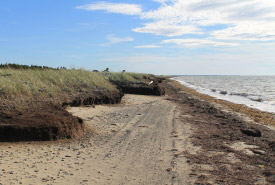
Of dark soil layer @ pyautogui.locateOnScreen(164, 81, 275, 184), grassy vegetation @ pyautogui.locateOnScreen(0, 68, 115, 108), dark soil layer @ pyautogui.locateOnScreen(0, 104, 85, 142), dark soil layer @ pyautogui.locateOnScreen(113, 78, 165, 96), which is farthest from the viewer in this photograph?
dark soil layer @ pyautogui.locateOnScreen(113, 78, 165, 96)

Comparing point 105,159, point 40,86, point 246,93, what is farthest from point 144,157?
point 246,93

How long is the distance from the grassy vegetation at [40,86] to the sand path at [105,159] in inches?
90.2

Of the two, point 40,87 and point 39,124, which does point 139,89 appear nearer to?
point 40,87

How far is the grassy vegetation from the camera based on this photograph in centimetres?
877

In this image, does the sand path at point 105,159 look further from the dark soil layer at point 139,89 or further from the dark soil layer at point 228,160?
the dark soil layer at point 139,89

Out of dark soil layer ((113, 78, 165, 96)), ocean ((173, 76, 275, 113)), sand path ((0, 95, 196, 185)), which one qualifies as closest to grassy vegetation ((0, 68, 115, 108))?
sand path ((0, 95, 196, 185))

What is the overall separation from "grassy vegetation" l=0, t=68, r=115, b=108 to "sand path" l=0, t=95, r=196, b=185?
2292 mm

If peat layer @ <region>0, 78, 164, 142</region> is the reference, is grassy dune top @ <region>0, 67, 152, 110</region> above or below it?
above

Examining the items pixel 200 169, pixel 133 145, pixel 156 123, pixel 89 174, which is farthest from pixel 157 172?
pixel 156 123

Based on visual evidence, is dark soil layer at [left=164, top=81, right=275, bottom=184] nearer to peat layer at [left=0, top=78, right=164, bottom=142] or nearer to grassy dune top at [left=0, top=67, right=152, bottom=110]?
peat layer at [left=0, top=78, right=164, bottom=142]

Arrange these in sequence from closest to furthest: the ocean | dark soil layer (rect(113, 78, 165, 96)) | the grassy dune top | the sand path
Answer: the sand path < the grassy dune top < dark soil layer (rect(113, 78, 165, 96)) < the ocean

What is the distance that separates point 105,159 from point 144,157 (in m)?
0.86

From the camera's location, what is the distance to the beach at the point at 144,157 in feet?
16.5

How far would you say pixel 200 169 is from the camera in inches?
220
